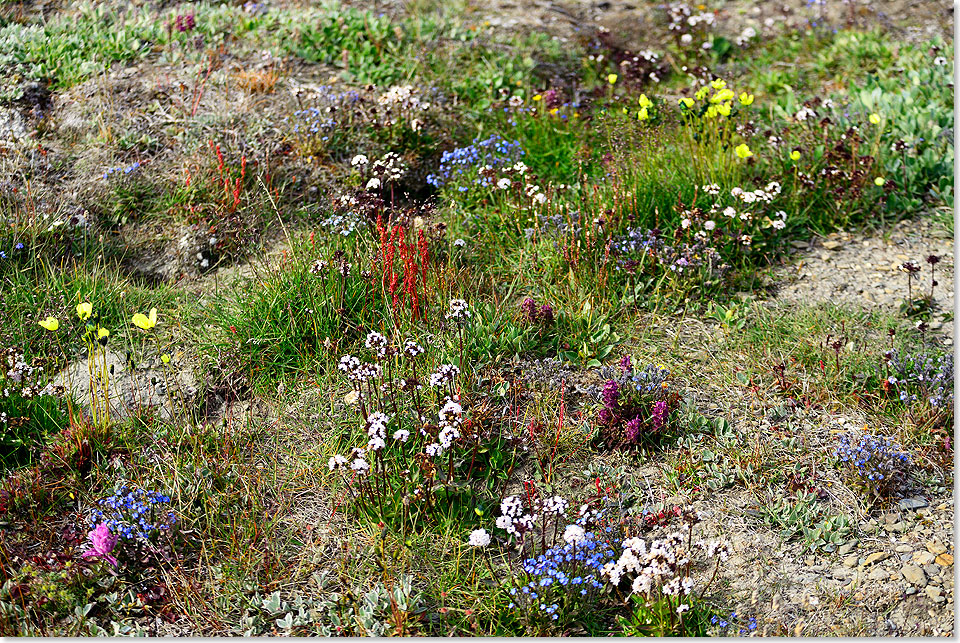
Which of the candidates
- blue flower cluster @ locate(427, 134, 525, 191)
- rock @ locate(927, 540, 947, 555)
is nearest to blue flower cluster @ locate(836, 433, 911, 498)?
rock @ locate(927, 540, 947, 555)

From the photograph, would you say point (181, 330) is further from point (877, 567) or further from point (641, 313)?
point (877, 567)

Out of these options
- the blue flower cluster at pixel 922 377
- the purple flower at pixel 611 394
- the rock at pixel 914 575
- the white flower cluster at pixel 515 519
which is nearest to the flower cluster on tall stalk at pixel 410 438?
the white flower cluster at pixel 515 519

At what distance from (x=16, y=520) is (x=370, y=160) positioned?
3001 millimetres

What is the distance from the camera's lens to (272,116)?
18.0 ft

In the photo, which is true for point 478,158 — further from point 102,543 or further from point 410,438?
point 102,543

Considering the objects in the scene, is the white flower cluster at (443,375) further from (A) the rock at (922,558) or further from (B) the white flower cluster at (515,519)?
(A) the rock at (922,558)

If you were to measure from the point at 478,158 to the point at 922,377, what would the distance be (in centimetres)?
291

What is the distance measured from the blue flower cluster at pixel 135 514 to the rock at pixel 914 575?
2.85 meters

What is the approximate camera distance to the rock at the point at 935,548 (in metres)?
3.16

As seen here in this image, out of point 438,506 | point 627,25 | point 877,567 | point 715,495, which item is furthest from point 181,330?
point 627,25

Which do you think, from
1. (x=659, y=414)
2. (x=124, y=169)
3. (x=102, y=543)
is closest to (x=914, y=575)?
(x=659, y=414)

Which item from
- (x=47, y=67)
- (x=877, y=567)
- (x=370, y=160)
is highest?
(x=47, y=67)

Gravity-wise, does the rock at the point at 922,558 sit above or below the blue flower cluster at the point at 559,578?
below

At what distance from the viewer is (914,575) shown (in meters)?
3.08
